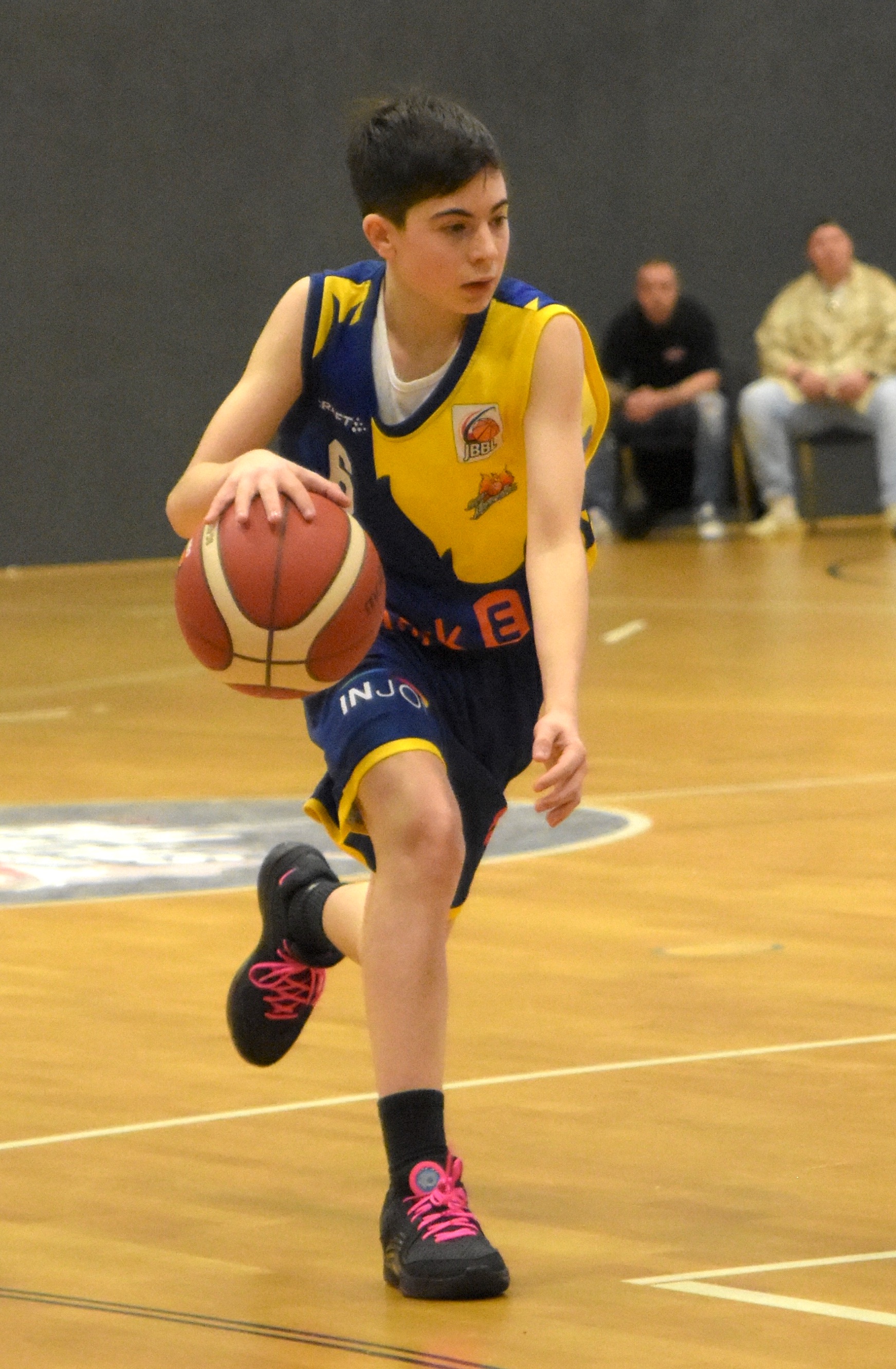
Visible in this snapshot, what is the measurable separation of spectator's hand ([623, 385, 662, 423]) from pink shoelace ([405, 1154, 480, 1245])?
1059 centimetres

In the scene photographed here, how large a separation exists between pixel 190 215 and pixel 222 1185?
34.4 ft

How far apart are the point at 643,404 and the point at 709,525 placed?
2.61 feet

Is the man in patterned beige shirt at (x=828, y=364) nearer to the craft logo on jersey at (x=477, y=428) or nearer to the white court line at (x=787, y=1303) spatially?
the craft logo on jersey at (x=477, y=428)

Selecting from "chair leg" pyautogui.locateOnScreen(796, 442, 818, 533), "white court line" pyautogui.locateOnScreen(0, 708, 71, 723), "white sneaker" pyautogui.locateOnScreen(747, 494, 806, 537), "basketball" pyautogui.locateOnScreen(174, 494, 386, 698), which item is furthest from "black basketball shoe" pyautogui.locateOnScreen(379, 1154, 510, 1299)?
"chair leg" pyautogui.locateOnScreen(796, 442, 818, 533)

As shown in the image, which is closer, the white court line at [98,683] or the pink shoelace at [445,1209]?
the pink shoelace at [445,1209]

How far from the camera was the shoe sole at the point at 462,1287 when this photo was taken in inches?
110

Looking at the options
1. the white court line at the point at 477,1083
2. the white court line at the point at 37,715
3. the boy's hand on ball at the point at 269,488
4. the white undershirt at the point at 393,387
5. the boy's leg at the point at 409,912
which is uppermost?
the white undershirt at the point at 393,387

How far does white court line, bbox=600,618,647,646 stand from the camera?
943 cm

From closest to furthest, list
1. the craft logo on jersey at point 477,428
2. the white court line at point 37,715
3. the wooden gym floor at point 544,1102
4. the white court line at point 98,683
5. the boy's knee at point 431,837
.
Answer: the wooden gym floor at point 544,1102
the boy's knee at point 431,837
the craft logo on jersey at point 477,428
the white court line at point 37,715
the white court line at point 98,683

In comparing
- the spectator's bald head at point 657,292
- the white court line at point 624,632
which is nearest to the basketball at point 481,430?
the white court line at point 624,632

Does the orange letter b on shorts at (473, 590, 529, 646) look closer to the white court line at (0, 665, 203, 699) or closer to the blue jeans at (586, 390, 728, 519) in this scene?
the white court line at (0, 665, 203, 699)

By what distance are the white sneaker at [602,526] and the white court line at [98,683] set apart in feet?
16.7

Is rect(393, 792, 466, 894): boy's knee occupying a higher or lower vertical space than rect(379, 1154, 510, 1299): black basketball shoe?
higher

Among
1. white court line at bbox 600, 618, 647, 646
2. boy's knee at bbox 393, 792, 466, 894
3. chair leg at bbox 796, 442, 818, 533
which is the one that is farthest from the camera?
chair leg at bbox 796, 442, 818, 533
